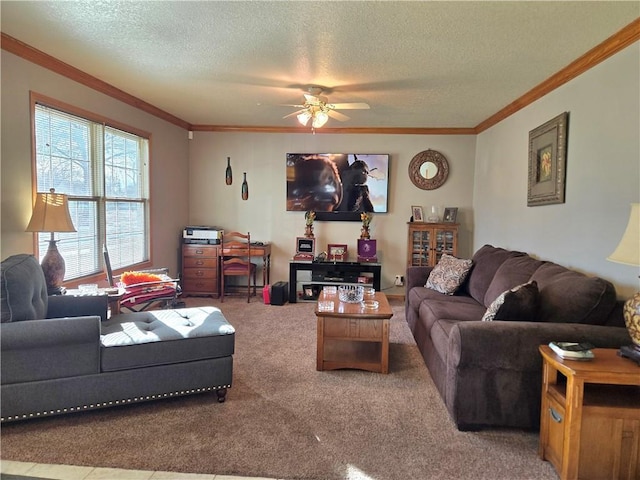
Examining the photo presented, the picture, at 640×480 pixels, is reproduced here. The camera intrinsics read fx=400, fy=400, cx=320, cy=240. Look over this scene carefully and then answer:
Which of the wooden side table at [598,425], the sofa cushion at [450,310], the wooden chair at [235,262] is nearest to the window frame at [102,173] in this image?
the wooden chair at [235,262]

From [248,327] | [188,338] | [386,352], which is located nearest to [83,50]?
[188,338]

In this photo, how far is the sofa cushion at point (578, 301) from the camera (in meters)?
2.33

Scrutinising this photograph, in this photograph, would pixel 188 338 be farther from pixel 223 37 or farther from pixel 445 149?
pixel 445 149

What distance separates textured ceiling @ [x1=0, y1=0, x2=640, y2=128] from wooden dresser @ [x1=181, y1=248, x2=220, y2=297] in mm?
2011

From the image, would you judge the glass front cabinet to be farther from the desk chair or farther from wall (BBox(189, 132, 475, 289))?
the desk chair

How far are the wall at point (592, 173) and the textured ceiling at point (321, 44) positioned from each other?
0.26 metres

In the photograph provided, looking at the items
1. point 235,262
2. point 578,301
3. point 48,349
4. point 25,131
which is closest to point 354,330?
Result: point 578,301

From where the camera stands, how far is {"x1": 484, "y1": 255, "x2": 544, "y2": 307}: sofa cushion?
3.10 meters

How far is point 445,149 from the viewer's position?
5605mm

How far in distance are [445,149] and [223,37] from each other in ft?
12.4

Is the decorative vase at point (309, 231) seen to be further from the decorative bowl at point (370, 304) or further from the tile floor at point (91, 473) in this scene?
the tile floor at point (91, 473)

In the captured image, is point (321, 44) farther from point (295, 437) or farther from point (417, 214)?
point (417, 214)

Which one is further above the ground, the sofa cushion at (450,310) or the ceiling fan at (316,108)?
the ceiling fan at (316,108)

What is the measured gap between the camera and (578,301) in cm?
236
